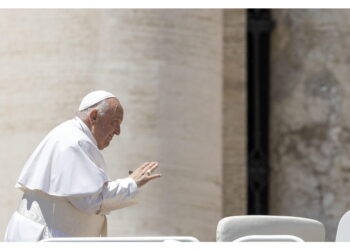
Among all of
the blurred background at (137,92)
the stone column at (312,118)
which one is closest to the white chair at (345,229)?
the blurred background at (137,92)

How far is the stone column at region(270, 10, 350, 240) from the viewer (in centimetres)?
1333

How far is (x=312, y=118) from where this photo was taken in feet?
44.1

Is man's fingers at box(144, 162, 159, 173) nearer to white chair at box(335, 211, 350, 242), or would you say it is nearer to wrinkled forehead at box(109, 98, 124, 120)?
wrinkled forehead at box(109, 98, 124, 120)

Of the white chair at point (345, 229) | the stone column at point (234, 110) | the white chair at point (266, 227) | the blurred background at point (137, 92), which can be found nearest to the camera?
the white chair at point (345, 229)

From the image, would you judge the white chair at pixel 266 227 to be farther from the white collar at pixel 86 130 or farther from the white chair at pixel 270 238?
the white collar at pixel 86 130

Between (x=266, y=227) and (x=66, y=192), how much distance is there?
89 centimetres

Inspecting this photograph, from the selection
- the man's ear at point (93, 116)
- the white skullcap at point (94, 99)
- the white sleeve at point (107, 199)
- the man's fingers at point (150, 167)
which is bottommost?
the white sleeve at point (107, 199)

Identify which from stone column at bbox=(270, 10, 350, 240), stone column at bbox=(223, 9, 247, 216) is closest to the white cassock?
stone column at bbox=(270, 10, 350, 240)

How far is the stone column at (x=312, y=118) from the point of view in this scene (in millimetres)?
13328

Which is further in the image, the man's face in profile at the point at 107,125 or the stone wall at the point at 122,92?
the stone wall at the point at 122,92

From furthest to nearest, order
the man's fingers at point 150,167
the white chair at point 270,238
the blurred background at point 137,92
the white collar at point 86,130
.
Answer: the blurred background at point 137,92 → the white collar at point 86,130 → the man's fingers at point 150,167 → the white chair at point 270,238

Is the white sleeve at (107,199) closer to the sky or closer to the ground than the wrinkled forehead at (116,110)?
closer to the ground
